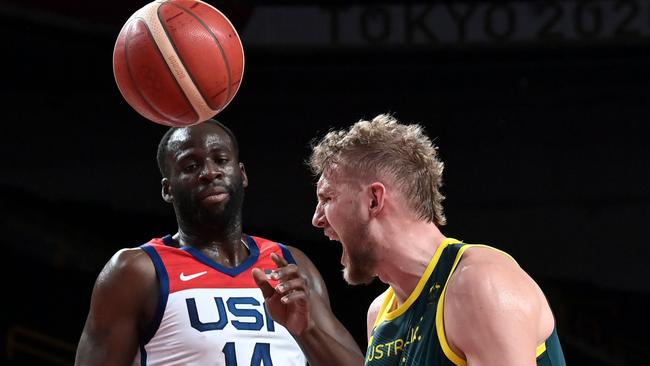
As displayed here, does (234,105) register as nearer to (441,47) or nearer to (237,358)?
(441,47)

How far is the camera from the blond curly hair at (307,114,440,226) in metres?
2.16

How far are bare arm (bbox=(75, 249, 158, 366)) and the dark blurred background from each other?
3.85 meters

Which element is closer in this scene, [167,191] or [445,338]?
[445,338]

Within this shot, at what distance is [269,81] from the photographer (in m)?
7.43

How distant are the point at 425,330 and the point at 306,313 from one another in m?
0.45

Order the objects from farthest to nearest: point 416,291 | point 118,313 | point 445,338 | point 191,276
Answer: point 191,276 → point 118,313 → point 416,291 → point 445,338

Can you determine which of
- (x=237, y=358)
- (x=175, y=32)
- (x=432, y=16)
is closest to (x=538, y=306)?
(x=237, y=358)

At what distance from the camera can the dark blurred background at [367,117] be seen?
6656 millimetres

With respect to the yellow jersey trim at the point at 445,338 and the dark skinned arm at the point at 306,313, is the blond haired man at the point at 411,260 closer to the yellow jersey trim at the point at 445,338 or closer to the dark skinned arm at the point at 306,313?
the yellow jersey trim at the point at 445,338

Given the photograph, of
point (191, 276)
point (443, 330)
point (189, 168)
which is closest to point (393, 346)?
point (443, 330)

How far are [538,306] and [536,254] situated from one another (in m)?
5.32

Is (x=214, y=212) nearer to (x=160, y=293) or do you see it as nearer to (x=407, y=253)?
(x=160, y=293)

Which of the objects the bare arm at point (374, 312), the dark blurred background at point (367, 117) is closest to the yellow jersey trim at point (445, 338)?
the bare arm at point (374, 312)

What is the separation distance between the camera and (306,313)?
92.1 inches
